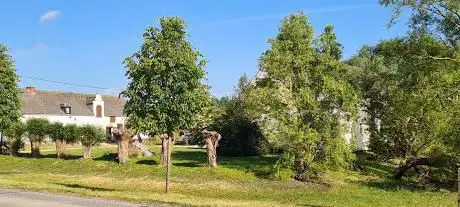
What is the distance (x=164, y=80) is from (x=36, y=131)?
1901 centimetres

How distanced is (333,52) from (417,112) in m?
6.23

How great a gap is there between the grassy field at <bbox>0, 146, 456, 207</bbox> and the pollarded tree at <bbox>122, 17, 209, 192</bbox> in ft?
8.26

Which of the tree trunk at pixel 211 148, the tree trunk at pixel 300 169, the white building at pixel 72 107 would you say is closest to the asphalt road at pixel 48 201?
the tree trunk at pixel 211 148

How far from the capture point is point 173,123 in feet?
64.4

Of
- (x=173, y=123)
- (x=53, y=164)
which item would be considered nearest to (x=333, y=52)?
(x=173, y=123)

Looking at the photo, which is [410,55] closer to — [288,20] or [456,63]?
[456,63]

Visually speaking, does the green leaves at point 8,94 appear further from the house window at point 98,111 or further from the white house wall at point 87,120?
the house window at point 98,111

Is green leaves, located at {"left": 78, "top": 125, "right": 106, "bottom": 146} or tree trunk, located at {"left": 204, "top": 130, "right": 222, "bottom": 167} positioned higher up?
green leaves, located at {"left": 78, "top": 125, "right": 106, "bottom": 146}

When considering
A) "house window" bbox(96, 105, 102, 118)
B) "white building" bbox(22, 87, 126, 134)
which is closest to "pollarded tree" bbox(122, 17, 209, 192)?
"white building" bbox(22, 87, 126, 134)

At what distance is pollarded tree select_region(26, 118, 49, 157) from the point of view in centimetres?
3547

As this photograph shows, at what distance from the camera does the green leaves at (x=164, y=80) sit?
19.1 meters

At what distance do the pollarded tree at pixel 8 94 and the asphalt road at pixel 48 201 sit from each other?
1426 cm

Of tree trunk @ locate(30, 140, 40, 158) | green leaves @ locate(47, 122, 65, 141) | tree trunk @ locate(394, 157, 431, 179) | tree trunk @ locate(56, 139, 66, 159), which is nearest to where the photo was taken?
tree trunk @ locate(394, 157, 431, 179)

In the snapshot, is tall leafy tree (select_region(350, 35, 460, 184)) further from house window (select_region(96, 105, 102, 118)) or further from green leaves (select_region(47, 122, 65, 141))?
house window (select_region(96, 105, 102, 118))
